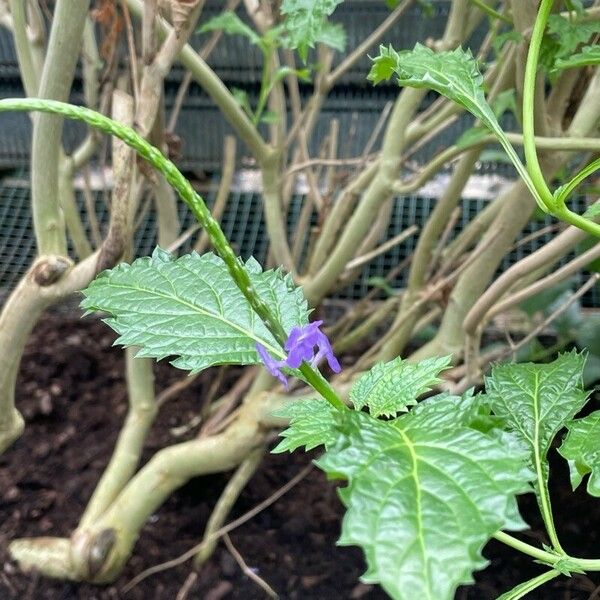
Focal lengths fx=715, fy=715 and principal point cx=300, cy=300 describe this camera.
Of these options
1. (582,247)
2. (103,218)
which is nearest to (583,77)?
(582,247)

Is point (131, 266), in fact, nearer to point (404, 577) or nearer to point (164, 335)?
point (164, 335)

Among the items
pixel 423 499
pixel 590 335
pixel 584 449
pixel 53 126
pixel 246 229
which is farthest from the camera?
pixel 246 229

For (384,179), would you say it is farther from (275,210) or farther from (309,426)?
(309,426)

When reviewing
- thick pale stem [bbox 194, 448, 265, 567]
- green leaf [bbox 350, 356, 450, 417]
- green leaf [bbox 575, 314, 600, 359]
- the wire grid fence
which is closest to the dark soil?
thick pale stem [bbox 194, 448, 265, 567]

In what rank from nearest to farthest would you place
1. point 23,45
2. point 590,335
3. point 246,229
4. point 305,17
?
point 305,17 → point 23,45 → point 590,335 → point 246,229

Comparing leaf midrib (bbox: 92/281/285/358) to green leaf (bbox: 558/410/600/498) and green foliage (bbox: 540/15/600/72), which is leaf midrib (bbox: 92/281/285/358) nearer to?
green leaf (bbox: 558/410/600/498)

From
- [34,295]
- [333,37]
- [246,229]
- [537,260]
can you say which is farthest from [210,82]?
[246,229]
